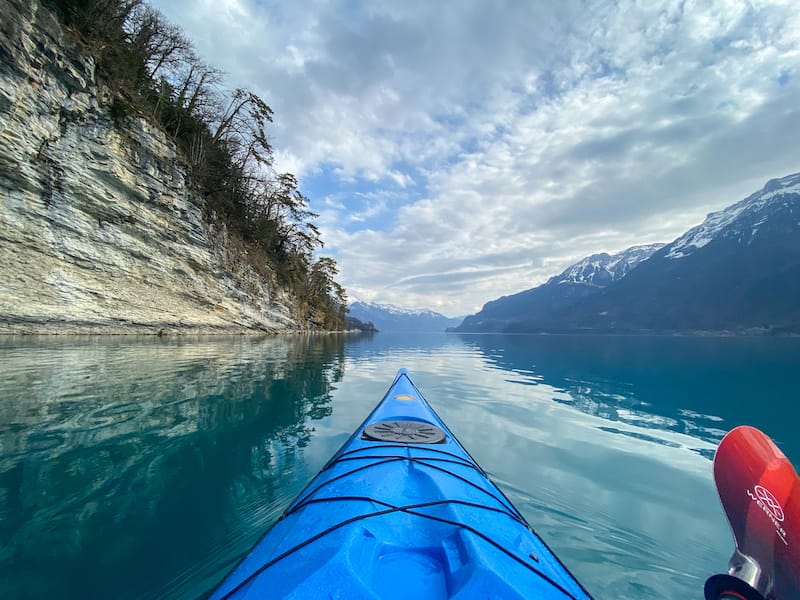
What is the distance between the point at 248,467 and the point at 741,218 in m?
236

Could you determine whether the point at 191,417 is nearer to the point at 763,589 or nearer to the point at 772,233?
the point at 763,589

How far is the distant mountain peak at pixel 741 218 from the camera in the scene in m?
149

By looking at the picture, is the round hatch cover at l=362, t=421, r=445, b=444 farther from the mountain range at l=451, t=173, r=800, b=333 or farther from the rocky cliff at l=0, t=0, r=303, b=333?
the mountain range at l=451, t=173, r=800, b=333

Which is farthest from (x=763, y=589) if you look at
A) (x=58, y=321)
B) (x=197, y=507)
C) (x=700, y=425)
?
(x=58, y=321)

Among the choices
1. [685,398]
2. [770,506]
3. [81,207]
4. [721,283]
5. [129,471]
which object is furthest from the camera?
[721,283]

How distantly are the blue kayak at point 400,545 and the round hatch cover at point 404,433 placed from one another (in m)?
0.68

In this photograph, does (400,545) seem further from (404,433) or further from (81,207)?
(81,207)

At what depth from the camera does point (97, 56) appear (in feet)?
46.4

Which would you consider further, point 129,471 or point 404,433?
point 404,433

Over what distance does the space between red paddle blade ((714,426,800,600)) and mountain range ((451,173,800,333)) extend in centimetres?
13776

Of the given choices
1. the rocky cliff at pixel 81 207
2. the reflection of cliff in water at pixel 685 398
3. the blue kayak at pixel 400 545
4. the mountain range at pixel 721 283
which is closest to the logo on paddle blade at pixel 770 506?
the blue kayak at pixel 400 545

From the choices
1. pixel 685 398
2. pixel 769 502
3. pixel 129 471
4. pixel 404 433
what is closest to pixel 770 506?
pixel 769 502

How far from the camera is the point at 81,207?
14.5 meters

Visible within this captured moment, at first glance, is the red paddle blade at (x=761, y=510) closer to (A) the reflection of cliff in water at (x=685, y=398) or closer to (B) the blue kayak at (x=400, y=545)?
(B) the blue kayak at (x=400, y=545)
